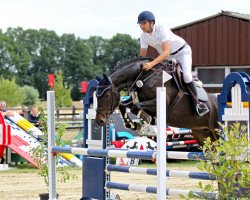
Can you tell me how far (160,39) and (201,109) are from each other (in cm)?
80

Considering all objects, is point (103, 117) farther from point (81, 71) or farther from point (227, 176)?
point (81, 71)

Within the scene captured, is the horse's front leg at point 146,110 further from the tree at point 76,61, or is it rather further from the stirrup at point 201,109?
the tree at point 76,61

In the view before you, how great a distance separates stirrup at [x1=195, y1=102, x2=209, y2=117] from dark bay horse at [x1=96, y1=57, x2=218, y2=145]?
56mm

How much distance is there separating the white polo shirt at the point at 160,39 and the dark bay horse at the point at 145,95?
19cm

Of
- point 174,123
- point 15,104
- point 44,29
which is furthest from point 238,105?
point 44,29

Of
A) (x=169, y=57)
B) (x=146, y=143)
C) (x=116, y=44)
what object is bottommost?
(x=146, y=143)

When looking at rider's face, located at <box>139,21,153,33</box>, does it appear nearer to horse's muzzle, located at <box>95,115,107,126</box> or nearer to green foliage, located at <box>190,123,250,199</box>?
horse's muzzle, located at <box>95,115,107,126</box>

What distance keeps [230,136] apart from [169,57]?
3223 mm

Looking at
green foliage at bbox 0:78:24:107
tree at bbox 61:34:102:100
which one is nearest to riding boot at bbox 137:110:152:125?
green foliage at bbox 0:78:24:107

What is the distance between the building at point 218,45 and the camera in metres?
18.1

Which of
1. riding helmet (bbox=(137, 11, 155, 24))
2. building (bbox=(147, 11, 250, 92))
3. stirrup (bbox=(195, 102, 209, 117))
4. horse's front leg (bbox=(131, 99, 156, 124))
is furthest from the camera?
building (bbox=(147, 11, 250, 92))

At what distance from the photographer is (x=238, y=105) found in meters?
5.55

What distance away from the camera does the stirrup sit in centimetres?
704

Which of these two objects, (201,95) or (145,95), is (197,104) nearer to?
(201,95)
